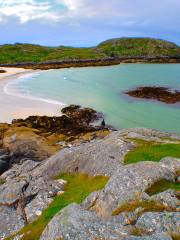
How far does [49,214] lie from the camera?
1822 cm

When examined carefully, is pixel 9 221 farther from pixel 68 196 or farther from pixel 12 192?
pixel 68 196

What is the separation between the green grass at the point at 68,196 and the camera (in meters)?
16.7

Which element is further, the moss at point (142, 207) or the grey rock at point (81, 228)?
the moss at point (142, 207)

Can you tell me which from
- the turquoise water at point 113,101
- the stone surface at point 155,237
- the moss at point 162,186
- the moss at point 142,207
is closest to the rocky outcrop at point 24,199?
the moss at point 142,207

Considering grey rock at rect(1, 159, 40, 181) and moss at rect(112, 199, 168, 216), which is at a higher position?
moss at rect(112, 199, 168, 216)

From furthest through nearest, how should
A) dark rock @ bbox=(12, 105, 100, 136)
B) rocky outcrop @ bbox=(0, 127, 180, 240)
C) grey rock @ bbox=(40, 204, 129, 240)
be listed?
dark rock @ bbox=(12, 105, 100, 136) → rocky outcrop @ bbox=(0, 127, 180, 240) → grey rock @ bbox=(40, 204, 129, 240)

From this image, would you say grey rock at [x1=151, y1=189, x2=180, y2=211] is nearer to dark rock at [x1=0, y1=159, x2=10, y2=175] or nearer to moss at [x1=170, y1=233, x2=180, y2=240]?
moss at [x1=170, y1=233, x2=180, y2=240]

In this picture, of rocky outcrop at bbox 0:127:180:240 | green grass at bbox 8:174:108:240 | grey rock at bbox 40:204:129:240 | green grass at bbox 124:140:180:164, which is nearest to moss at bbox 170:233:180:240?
rocky outcrop at bbox 0:127:180:240

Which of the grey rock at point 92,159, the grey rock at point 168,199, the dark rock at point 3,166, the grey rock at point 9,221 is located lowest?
the dark rock at point 3,166

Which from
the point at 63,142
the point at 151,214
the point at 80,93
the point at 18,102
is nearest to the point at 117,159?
the point at 151,214

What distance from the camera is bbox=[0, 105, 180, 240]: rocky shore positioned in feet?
45.3

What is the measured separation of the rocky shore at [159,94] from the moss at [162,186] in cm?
5899

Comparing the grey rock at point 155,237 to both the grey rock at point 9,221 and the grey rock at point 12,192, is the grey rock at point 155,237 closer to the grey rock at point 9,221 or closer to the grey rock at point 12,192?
the grey rock at point 9,221

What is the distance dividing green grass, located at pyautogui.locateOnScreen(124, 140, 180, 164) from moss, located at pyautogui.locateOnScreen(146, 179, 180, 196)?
3.11 meters
